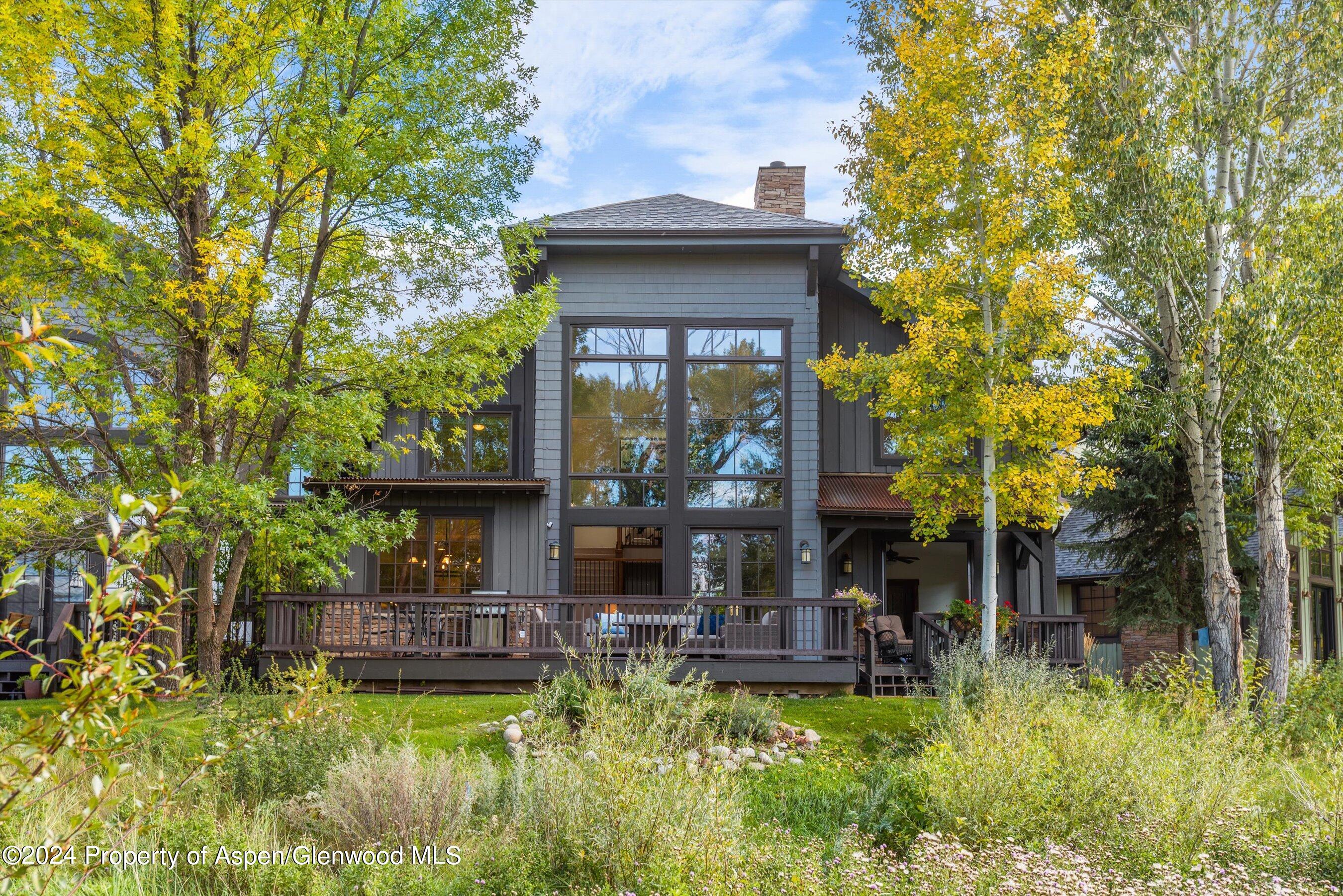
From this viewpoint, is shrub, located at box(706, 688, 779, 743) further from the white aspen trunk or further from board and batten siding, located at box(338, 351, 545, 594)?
board and batten siding, located at box(338, 351, 545, 594)

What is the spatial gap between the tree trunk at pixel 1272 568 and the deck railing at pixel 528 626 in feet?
15.4

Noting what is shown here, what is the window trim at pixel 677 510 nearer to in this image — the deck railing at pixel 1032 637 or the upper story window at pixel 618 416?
the upper story window at pixel 618 416

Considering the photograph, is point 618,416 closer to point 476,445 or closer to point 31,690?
point 476,445

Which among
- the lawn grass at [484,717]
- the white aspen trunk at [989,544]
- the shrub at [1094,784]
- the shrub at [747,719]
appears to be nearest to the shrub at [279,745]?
the lawn grass at [484,717]

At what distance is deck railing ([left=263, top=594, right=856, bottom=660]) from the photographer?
40.6 ft

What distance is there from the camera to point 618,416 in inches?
607

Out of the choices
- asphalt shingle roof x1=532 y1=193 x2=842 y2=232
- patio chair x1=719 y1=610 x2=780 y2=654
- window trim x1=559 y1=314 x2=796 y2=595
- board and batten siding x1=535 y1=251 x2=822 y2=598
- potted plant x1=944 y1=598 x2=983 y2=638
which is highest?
asphalt shingle roof x1=532 y1=193 x2=842 y2=232

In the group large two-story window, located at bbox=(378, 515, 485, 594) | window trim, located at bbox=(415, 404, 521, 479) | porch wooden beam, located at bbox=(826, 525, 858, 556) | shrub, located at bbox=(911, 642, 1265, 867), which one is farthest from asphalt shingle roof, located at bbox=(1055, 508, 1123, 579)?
shrub, located at bbox=(911, 642, 1265, 867)

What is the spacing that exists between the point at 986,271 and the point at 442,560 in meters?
9.26

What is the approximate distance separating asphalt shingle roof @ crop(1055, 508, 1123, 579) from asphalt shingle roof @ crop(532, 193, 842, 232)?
857 cm

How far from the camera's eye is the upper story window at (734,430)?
50.2 feet

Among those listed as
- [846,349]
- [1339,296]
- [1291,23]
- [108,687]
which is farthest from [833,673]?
[108,687]

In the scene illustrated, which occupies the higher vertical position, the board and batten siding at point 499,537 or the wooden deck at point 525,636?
the board and batten siding at point 499,537

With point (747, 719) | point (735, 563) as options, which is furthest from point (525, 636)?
point (747, 719)
